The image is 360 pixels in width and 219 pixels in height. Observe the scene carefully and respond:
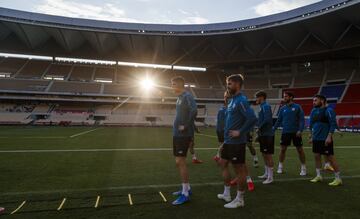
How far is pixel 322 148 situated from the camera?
6.45 meters

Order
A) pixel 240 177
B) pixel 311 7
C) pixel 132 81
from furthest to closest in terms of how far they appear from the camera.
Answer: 1. pixel 132 81
2. pixel 311 7
3. pixel 240 177

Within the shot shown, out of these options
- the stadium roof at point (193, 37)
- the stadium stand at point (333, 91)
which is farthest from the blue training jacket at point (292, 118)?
the stadium stand at point (333, 91)

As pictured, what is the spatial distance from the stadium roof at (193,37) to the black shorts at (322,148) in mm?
31513

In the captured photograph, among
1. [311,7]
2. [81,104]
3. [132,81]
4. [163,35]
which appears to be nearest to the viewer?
[311,7]

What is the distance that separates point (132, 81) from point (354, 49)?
115 ft

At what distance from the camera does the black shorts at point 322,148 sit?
632 centimetres

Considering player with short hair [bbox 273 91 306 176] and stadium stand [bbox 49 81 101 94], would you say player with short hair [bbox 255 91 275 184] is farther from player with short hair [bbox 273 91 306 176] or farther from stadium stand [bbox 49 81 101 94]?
stadium stand [bbox 49 81 101 94]

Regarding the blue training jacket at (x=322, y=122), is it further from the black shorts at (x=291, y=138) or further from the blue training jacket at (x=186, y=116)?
the blue training jacket at (x=186, y=116)

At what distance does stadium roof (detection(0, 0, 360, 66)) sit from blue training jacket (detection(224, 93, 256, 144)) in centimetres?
3379

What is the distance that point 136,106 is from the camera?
49.5m

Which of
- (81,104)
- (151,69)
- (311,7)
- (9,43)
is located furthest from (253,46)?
(9,43)

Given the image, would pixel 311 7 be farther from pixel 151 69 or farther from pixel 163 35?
pixel 151 69

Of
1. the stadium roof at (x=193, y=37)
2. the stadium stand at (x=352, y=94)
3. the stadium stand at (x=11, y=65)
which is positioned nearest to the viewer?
the stadium roof at (x=193, y=37)

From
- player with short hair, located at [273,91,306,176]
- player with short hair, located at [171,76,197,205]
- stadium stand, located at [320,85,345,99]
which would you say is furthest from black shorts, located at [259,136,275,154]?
stadium stand, located at [320,85,345,99]
